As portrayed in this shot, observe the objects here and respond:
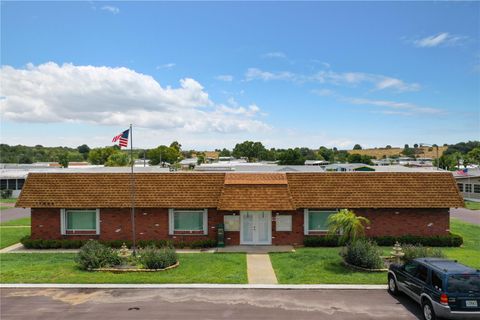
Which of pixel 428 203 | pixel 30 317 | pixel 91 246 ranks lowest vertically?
pixel 30 317

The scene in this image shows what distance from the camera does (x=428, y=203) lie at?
80.2 feet

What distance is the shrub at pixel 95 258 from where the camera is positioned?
62.5ft

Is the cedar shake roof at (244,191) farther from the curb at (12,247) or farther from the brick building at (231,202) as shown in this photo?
the curb at (12,247)

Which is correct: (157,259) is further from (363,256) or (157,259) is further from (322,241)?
(322,241)

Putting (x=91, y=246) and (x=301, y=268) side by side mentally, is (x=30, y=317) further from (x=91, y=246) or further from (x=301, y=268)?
(x=301, y=268)

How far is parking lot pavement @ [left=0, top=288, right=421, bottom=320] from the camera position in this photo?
45.3ft

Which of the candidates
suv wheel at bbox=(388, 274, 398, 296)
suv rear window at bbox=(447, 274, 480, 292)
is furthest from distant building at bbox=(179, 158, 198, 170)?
suv rear window at bbox=(447, 274, 480, 292)

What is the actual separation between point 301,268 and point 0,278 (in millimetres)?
14064

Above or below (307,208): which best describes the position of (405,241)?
below

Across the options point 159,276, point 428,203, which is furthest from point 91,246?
point 428,203

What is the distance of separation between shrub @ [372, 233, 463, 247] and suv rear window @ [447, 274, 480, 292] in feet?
39.3

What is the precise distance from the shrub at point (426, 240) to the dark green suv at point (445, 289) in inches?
408

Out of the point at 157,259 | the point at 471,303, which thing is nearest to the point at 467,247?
the point at 471,303

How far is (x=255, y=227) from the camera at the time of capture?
2455cm
